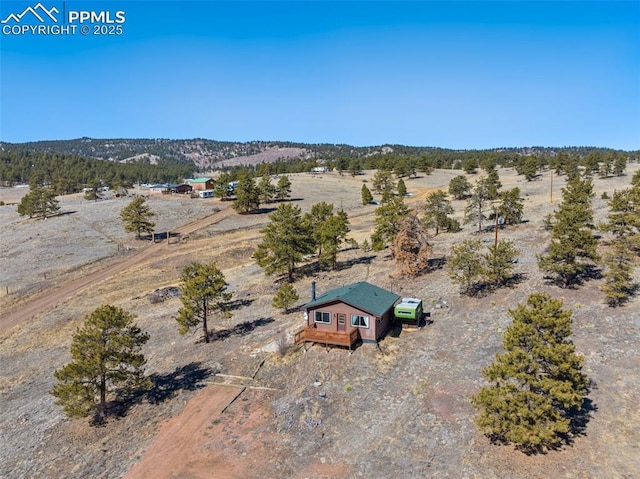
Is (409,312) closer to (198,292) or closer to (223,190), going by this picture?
(198,292)

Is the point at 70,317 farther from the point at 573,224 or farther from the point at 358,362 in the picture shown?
the point at 573,224

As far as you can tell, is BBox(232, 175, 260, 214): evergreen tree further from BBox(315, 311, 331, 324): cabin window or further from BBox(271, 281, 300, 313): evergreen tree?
BBox(315, 311, 331, 324): cabin window

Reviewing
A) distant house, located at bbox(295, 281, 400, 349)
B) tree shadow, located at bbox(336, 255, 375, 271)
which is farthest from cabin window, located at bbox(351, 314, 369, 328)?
tree shadow, located at bbox(336, 255, 375, 271)

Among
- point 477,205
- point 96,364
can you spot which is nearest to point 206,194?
point 477,205

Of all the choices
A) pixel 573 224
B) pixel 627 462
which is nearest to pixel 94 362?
pixel 627 462

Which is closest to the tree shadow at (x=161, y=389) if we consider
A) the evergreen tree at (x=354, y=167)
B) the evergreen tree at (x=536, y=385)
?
the evergreen tree at (x=536, y=385)
